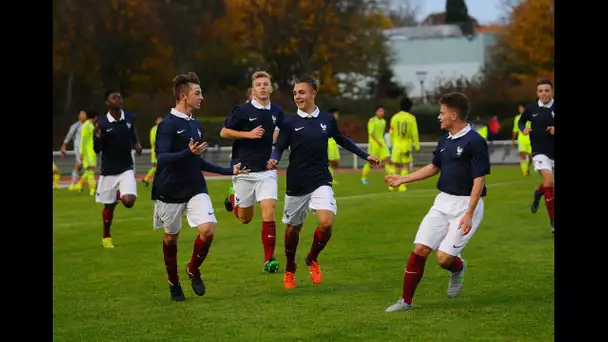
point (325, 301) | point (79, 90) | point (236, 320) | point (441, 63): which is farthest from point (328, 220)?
point (441, 63)

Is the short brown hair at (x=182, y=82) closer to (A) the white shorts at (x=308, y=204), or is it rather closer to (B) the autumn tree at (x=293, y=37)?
(A) the white shorts at (x=308, y=204)

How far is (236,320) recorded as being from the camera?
30.0 ft

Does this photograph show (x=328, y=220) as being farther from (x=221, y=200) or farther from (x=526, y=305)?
(x=221, y=200)

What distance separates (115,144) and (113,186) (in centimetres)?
62

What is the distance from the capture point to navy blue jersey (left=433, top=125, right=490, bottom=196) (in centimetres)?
930

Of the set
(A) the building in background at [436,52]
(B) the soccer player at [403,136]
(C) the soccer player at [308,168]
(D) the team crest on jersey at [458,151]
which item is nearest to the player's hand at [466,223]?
(D) the team crest on jersey at [458,151]

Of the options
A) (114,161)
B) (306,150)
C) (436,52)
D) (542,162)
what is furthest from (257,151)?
(436,52)

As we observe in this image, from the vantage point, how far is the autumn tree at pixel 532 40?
63562 millimetres

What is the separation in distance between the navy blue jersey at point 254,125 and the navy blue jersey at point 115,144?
3512 millimetres

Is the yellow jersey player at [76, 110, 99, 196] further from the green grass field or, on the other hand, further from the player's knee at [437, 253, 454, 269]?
the player's knee at [437, 253, 454, 269]

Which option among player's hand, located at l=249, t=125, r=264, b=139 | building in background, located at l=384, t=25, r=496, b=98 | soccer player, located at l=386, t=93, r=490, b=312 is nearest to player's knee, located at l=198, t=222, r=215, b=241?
player's hand, located at l=249, t=125, r=264, b=139

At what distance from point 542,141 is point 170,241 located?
7062 mm

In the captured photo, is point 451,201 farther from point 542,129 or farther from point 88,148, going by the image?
point 88,148
